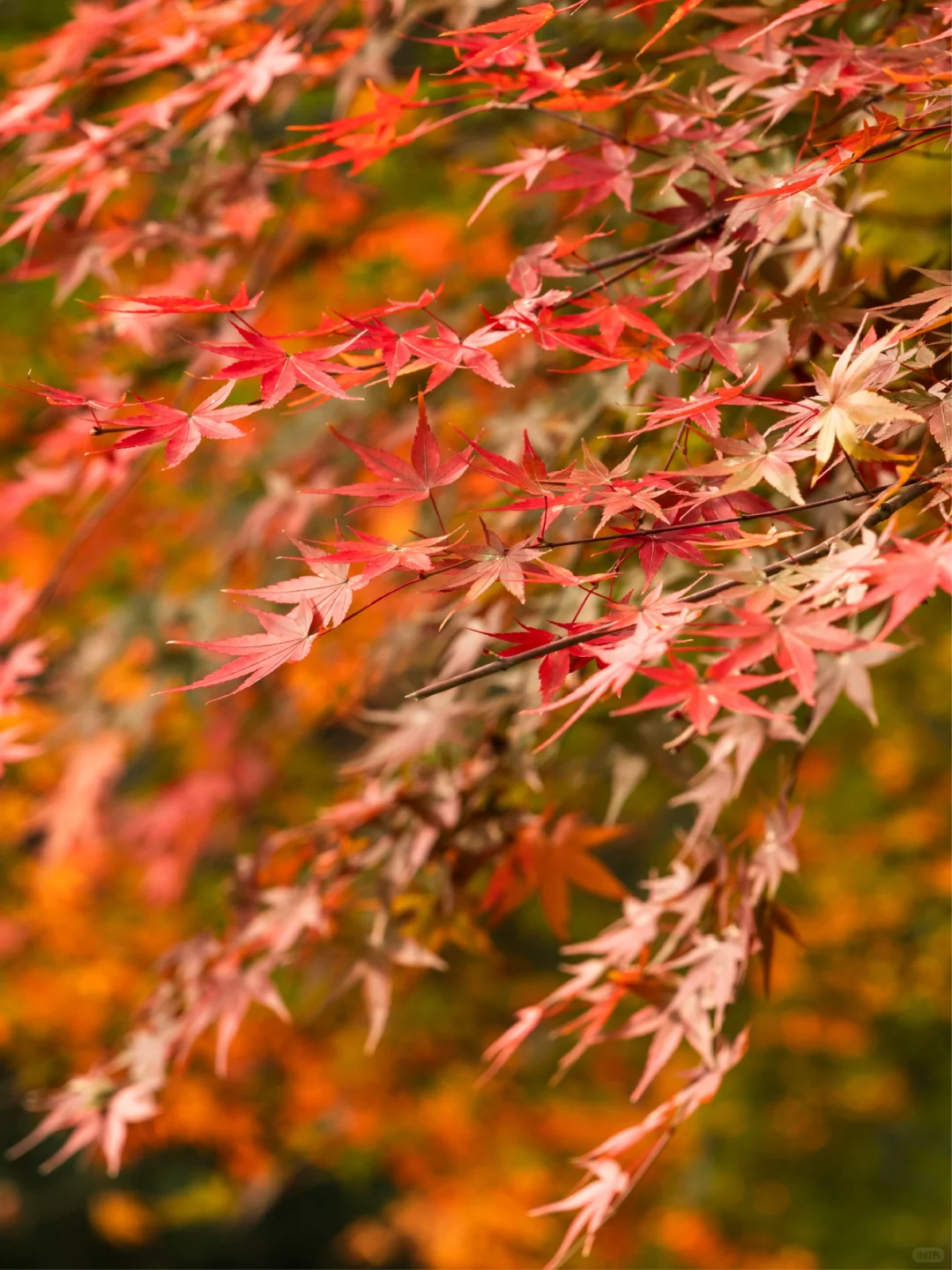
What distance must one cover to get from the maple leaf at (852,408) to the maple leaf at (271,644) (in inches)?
13.9

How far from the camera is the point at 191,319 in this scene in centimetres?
239

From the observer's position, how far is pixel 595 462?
0.80 m

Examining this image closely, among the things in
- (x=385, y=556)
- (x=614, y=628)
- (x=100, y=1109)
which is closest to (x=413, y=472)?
(x=385, y=556)

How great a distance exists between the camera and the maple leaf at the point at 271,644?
2.45ft

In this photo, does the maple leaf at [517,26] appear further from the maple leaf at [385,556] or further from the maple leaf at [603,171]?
the maple leaf at [385,556]

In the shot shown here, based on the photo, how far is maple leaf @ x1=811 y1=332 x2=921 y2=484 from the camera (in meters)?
0.71

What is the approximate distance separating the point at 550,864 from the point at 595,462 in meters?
0.67

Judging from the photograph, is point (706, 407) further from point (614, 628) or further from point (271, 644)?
point (271, 644)

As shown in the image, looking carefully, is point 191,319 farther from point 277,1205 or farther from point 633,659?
point 277,1205

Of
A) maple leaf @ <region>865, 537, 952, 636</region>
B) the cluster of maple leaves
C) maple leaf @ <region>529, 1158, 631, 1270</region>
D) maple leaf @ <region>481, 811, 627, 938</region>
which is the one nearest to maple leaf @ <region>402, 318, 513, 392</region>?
the cluster of maple leaves

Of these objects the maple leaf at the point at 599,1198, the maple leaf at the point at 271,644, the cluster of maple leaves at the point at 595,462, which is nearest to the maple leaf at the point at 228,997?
the cluster of maple leaves at the point at 595,462

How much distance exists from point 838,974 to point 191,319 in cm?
364

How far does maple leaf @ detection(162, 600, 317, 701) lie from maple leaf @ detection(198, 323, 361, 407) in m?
0.16

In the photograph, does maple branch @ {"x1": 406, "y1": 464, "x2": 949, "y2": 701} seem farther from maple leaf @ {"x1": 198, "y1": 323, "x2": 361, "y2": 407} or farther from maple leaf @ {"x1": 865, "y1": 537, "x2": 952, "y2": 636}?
maple leaf @ {"x1": 198, "y1": 323, "x2": 361, "y2": 407}
